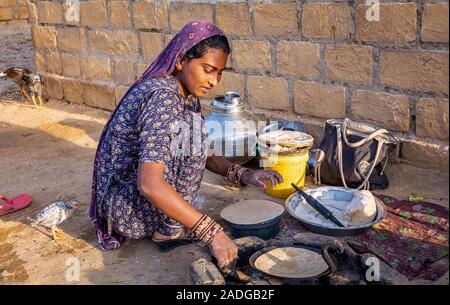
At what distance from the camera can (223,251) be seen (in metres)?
2.57

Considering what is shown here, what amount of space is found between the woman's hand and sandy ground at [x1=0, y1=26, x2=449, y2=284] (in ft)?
1.80

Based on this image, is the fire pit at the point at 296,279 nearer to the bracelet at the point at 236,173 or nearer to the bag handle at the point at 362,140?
the bracelet at the point at 236,173

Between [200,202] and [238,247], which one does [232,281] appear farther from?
[200,202]

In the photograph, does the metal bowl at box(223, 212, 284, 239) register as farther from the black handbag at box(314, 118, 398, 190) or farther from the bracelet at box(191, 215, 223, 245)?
the black handbag at box(314, 118, 398, 190)

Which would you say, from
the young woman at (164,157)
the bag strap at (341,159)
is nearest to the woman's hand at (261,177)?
the young woman at (164,157)

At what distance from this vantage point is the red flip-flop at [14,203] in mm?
3939

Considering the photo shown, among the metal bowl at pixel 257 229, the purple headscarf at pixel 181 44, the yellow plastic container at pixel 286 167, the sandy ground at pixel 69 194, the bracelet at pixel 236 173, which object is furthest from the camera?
the yellow plastic container at pixel 286 167

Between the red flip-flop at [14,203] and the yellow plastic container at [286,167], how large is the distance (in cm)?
185

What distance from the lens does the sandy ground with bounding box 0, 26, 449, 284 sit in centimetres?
304

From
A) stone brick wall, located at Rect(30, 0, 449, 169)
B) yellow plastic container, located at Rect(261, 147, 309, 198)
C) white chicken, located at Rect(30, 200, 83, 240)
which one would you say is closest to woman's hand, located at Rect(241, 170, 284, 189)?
yellow plastic container, located at Rect(261, 147, 309, 198)

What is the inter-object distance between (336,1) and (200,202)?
1988 mm

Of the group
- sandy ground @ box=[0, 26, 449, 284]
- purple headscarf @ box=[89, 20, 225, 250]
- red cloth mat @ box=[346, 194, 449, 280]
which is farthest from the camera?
sandy ground @ box=[0, 26, 449, 284]

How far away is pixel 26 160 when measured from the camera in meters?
5.20

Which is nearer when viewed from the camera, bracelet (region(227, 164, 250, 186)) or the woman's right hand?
the woman's right hand
